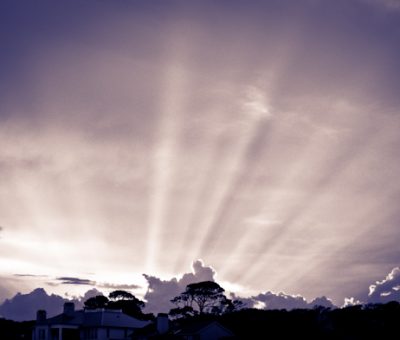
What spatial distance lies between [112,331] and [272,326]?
22.9 m

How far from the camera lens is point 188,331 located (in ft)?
267

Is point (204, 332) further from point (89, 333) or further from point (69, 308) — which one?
point (69, 308)

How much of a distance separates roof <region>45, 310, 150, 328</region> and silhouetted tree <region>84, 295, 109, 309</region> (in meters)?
60.8

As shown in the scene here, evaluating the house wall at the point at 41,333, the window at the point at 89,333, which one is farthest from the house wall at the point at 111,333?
the house wall at the point at 41,333

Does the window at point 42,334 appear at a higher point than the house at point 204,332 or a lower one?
higher

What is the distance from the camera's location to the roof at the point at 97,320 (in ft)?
303

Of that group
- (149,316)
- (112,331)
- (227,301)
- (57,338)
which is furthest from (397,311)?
(149,316)

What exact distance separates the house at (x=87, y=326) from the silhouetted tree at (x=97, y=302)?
197 feet

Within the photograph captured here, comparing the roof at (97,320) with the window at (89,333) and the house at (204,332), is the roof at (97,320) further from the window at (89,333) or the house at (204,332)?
the house at (204,332)

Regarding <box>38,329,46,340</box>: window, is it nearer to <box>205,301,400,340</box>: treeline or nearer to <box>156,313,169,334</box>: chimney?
<box>156,313,169,334</box>: chimney

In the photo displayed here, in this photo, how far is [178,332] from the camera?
82625mm

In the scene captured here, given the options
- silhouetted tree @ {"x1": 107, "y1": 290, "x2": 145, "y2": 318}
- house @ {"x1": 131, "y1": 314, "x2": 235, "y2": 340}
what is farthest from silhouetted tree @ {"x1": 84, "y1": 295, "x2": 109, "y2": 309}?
house @ {"x1": 131, "y1": 314, "x2": 235, "y2": 340}

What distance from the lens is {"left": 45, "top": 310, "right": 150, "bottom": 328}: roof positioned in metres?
92.4

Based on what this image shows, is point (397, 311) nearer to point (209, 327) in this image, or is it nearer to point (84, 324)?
point (209, 327)
